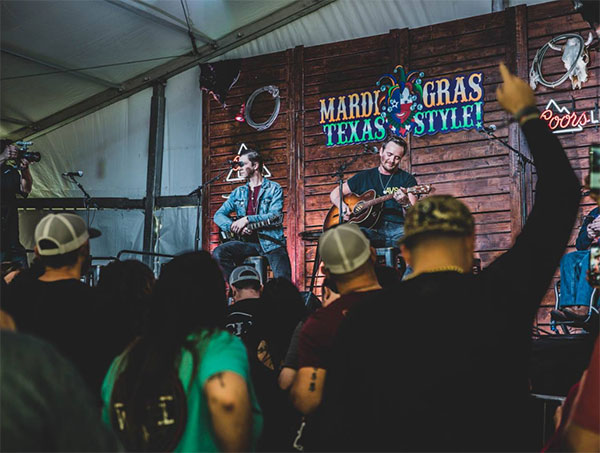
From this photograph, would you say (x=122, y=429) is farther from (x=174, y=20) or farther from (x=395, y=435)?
(x=174, y=20)

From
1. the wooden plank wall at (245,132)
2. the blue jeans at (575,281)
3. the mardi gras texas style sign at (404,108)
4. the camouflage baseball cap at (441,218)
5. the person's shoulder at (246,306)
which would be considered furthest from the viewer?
the wooden plank wall at (245,132)

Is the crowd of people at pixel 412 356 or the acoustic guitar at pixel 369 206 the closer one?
the crowd of people at pixel 412 356

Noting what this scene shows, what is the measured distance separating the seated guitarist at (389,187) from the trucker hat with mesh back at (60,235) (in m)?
4.97

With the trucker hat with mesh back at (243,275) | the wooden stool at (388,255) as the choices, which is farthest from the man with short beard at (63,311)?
the wooden stool at (388,255)

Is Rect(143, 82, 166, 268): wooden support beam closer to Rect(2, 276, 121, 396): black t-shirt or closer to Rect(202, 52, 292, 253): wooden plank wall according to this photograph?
Rect(202, 52, 292, 253): wooden plank wall

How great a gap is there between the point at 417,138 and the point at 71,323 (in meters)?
8.03

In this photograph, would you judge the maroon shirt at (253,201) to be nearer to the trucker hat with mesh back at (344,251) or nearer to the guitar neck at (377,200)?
the guitar neck at (377,200)

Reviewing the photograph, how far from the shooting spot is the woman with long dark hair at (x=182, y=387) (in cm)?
210

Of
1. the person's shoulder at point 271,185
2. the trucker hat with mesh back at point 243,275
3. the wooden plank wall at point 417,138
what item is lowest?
the trucker hat with mesh back at point 243,275

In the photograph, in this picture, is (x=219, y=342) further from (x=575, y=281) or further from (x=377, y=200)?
(x=377, y=200)

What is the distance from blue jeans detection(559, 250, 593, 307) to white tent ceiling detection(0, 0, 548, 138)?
13.9 feet

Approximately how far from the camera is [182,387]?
7.02 ft

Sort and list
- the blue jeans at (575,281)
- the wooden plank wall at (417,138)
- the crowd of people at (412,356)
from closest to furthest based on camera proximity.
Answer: the crowd of people at (412,356)
the blue jeans at (575,281)
the wooden plank wall at (417,138)

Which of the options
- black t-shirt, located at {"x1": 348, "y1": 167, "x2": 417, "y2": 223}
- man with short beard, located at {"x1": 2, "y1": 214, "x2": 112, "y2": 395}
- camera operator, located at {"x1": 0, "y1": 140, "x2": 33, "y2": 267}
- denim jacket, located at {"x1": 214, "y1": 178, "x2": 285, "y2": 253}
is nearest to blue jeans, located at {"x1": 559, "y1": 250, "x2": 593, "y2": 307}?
black t-shirt, located at {"x1": 348, "y1": 167, "x2": 417, "y2": 223}
